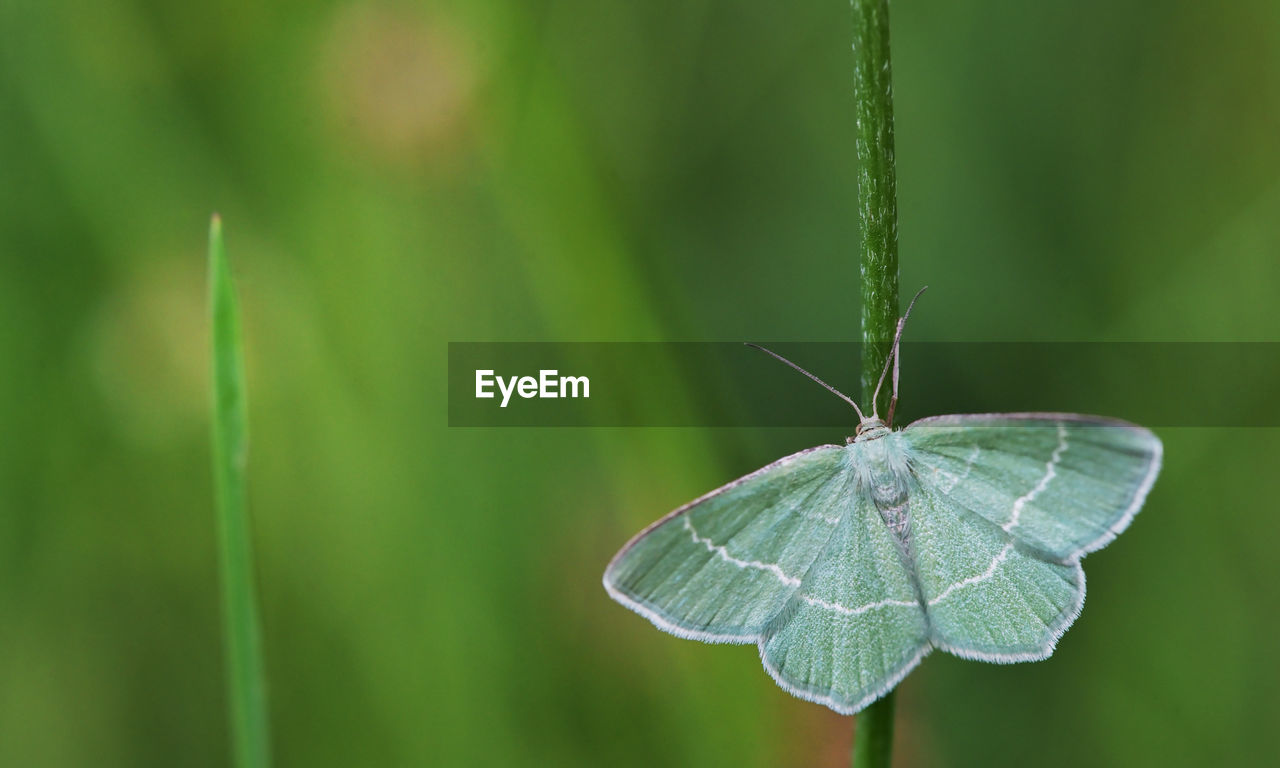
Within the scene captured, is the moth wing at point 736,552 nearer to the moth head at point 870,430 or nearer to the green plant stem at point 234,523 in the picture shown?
the moth head at point 870,430

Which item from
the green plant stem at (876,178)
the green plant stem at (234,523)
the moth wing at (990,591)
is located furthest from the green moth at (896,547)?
the green plant stem at (234,523)

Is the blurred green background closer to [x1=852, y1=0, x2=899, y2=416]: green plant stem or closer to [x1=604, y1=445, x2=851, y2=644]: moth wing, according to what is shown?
[x1=604, y1=445, x2=851, y2=644]: moth wing

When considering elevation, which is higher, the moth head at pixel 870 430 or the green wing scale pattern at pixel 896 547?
the moth head at pixel 870 430

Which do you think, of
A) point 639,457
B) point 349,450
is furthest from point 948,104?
point 349,450

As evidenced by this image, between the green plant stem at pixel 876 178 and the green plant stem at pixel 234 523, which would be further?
the green plant stem at pixel 234 523

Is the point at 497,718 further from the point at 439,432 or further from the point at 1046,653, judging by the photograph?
the point at 1046,653

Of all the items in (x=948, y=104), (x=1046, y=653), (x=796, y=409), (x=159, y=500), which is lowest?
(x=1046, y=653)
